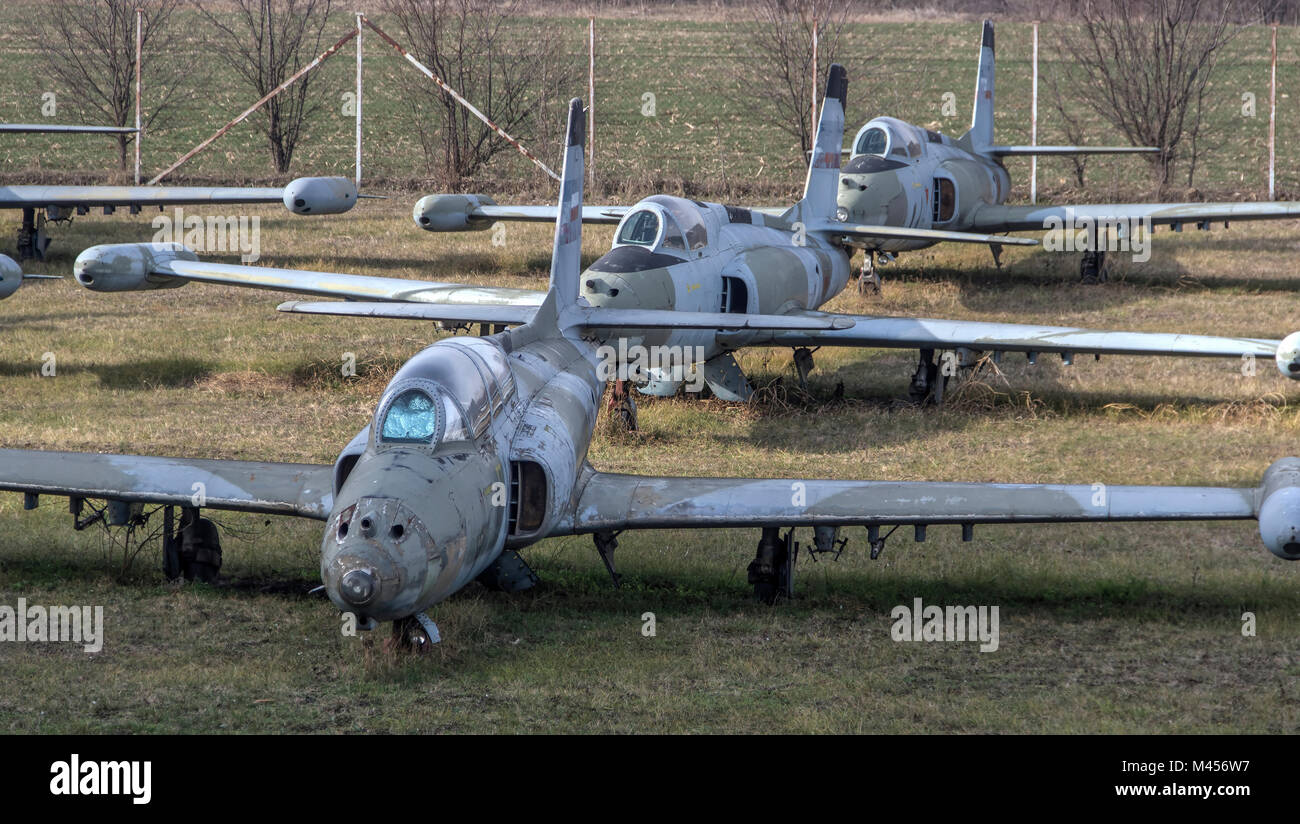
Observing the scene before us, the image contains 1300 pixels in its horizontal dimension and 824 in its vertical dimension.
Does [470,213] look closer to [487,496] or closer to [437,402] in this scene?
[437,402]

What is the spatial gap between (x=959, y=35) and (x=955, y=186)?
114ft

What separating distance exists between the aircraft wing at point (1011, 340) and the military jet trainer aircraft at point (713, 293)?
0.06 feet

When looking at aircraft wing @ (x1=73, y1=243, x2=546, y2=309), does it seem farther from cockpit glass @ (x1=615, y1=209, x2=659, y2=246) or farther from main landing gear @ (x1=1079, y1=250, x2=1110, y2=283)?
main landing gear @ (x1=1079, y1=250, x2=1110, y2=283)

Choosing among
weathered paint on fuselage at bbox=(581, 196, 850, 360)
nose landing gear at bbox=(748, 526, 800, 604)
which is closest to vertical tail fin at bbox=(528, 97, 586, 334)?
weathered paint on fuselage at bbox=(581, 196, 850, 360)

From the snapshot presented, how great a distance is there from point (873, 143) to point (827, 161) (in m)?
4.33

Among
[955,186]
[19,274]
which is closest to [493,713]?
[19,274]

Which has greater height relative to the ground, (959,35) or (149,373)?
(959,35)

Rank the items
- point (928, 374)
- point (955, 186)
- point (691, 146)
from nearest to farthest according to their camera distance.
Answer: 1. point (928, 374)
2. point (955, 186)
3. point (691, 146)

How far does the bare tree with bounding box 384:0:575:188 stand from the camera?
34250 mm

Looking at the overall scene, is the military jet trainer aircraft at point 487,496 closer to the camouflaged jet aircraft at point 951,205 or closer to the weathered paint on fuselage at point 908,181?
the weathered paint on fuselage at point 908,181

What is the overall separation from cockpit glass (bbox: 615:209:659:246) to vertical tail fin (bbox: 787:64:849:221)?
3906 millimetres

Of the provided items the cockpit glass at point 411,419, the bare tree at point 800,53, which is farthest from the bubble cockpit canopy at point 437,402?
the bare tree at point 800,53

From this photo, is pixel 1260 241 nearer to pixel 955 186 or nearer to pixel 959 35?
pixel 955 186
